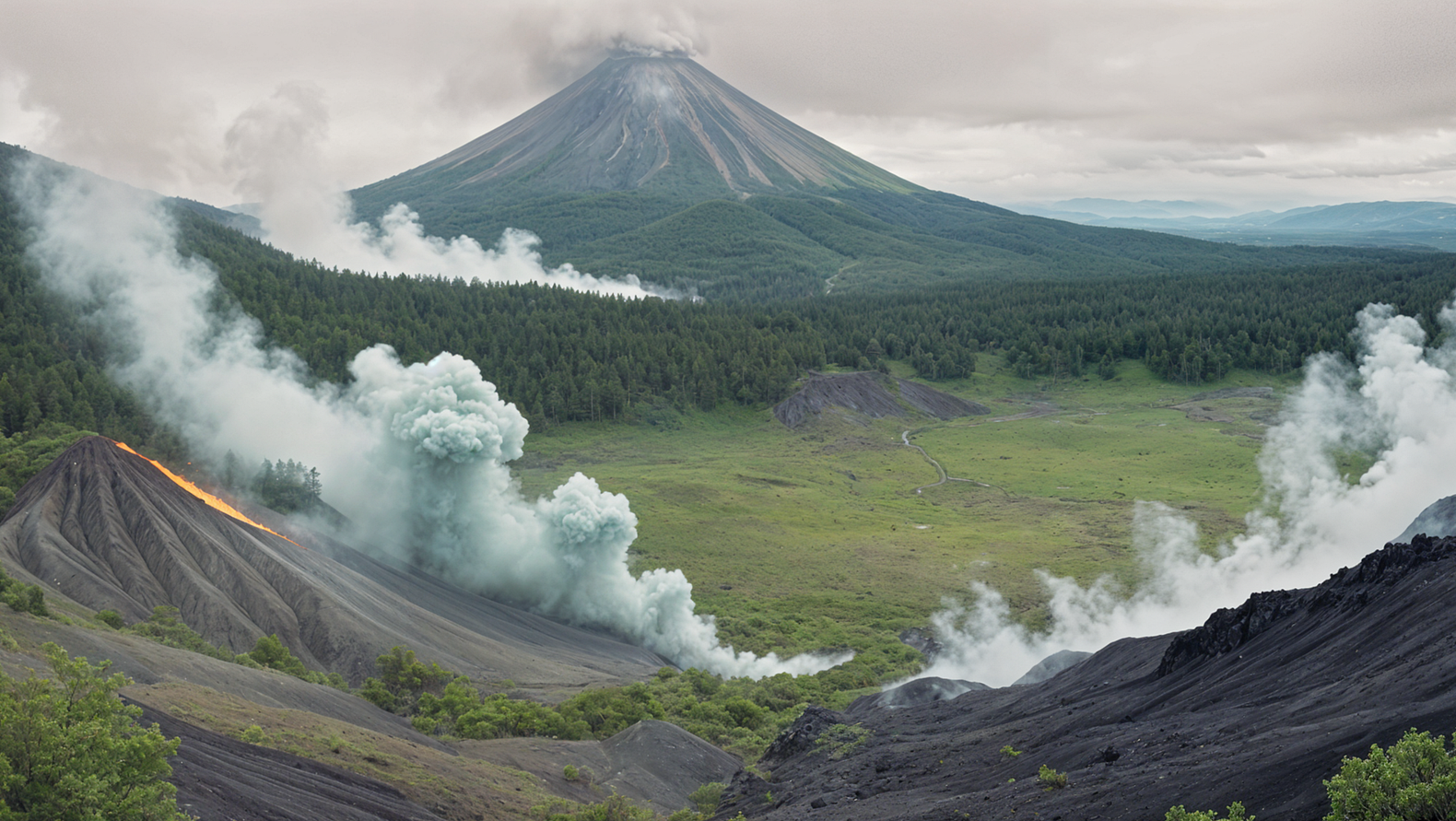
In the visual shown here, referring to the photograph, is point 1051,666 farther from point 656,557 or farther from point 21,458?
point 21,458

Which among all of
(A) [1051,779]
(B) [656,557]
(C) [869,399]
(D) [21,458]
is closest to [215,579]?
(D) [21,458]

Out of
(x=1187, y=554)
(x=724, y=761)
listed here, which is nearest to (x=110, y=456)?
(x=724, y=761)

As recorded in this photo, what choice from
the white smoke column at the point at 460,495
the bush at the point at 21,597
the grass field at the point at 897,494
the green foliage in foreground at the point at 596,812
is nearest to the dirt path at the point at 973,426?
the grass field at the point at 897,494

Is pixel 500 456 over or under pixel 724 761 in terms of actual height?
over

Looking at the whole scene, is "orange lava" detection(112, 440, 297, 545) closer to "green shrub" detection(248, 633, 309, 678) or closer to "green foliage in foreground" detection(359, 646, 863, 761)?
"green shrub" detection(248, 633, 309, 678)

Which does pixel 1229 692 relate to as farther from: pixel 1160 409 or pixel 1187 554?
pixel 1160 409
